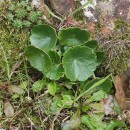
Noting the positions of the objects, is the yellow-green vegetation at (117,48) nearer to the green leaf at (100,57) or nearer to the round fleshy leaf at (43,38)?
the green leaf at (100,57)

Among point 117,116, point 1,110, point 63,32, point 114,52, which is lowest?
point 117,116

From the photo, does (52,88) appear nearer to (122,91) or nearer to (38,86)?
(38,86)

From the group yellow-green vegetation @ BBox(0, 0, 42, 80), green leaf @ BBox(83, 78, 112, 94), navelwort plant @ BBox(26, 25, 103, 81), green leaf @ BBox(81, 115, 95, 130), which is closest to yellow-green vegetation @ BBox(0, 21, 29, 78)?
yellow-green vegetation @ BBox(0, 0, 42, 80)

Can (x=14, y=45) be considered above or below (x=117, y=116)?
above

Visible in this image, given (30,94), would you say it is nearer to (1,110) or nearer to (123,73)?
(1,110)

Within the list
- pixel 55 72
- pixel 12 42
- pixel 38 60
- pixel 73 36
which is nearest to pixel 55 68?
pixel 55 72

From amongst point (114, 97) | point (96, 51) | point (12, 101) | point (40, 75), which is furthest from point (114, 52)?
point (12, 101)

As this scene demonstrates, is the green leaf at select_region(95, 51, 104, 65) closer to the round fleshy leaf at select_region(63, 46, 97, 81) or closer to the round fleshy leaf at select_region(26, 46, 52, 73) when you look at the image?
the round fleshy leaf at select_region(63, 46, 97, 81)
